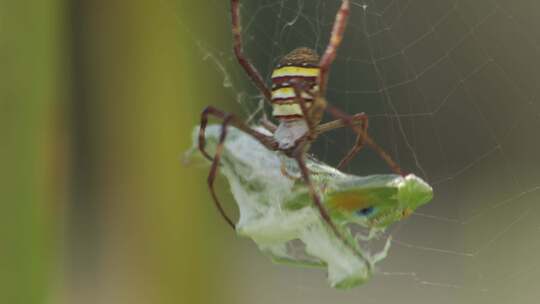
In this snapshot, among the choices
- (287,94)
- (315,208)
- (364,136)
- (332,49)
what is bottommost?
(315,208)

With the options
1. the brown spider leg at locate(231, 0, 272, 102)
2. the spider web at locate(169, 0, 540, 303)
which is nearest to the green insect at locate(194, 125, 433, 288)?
the brown spider leg at locate(231, 0, 272, 102)

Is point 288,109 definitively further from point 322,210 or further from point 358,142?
point 322,210

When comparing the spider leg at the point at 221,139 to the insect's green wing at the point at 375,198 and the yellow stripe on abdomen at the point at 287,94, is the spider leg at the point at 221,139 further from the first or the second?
the insect's green wing at the point at 375,198

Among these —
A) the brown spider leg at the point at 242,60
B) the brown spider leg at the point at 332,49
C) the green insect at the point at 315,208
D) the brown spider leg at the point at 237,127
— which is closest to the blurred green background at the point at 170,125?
the brown spider leg at the point at 242,60

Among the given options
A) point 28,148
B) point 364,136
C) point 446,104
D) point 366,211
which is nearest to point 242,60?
point 364,136

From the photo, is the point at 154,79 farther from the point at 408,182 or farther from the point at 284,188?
the point at 408,182
